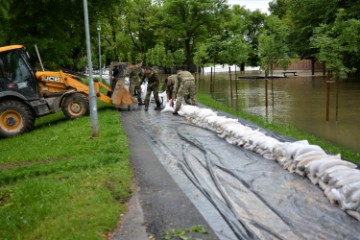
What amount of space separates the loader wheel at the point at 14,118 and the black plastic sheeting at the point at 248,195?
5839mm

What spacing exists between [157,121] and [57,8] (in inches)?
321

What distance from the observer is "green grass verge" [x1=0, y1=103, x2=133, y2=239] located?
4848 millimetres

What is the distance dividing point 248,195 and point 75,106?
10.1m

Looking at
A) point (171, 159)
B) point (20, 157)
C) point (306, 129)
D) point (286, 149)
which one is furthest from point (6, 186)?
point (306, 129)

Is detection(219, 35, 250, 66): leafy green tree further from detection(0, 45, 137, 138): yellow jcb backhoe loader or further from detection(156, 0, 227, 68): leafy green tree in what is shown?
detection(0, 45, 137, 138): yellow jcb backhoe loader

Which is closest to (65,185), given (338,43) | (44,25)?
(338,43)

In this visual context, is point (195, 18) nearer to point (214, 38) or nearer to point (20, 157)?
point (214, 38)

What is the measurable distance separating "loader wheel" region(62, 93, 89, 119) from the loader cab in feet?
3.53

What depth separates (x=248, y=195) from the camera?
227 inches

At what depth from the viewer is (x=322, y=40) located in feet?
44.5

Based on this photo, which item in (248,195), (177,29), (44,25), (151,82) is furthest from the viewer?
(177,29)

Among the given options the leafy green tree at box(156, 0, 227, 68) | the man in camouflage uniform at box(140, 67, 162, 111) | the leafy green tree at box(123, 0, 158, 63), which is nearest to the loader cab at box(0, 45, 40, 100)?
the man in camouflage uniform at box(140, 67, 162, 111)

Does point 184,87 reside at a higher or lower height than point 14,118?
higher

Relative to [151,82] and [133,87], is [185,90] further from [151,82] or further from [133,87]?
[133,87]
